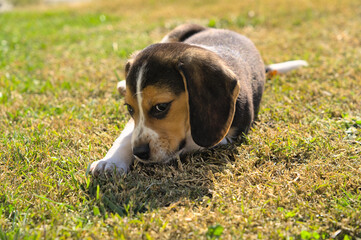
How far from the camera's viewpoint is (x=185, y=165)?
3.64 m

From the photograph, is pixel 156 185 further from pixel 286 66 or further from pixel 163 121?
pixel 286 66

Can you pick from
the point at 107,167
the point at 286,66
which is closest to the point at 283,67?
the point at 286,66

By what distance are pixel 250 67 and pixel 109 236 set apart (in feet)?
9.06

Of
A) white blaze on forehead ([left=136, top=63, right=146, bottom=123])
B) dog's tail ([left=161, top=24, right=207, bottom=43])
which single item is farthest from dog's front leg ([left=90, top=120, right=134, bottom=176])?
dog's tail ([left=161, top=24, right=207, bottom=43])

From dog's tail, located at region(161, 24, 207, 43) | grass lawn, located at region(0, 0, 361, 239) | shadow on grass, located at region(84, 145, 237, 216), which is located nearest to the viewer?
grass lawn, located at region(0, 0, 361, 239)

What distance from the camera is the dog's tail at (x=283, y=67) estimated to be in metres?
5.93

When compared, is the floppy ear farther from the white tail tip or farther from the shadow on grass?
the white tail tip

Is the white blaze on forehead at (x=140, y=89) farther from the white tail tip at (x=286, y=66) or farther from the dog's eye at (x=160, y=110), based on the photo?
the white tail tip at (x=286, y=66)

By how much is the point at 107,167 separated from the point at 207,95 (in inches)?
42.9

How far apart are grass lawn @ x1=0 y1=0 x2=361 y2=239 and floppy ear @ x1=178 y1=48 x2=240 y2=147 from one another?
381 mm

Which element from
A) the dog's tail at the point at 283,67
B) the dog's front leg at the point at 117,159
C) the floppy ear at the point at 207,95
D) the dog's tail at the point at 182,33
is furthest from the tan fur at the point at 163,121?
the dog's tail at the point at 283,67

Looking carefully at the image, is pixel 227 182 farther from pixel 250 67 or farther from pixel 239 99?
pixel 250 67

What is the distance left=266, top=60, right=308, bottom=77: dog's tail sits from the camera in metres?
5.93

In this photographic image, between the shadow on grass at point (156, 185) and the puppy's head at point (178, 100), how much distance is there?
0.17 m
